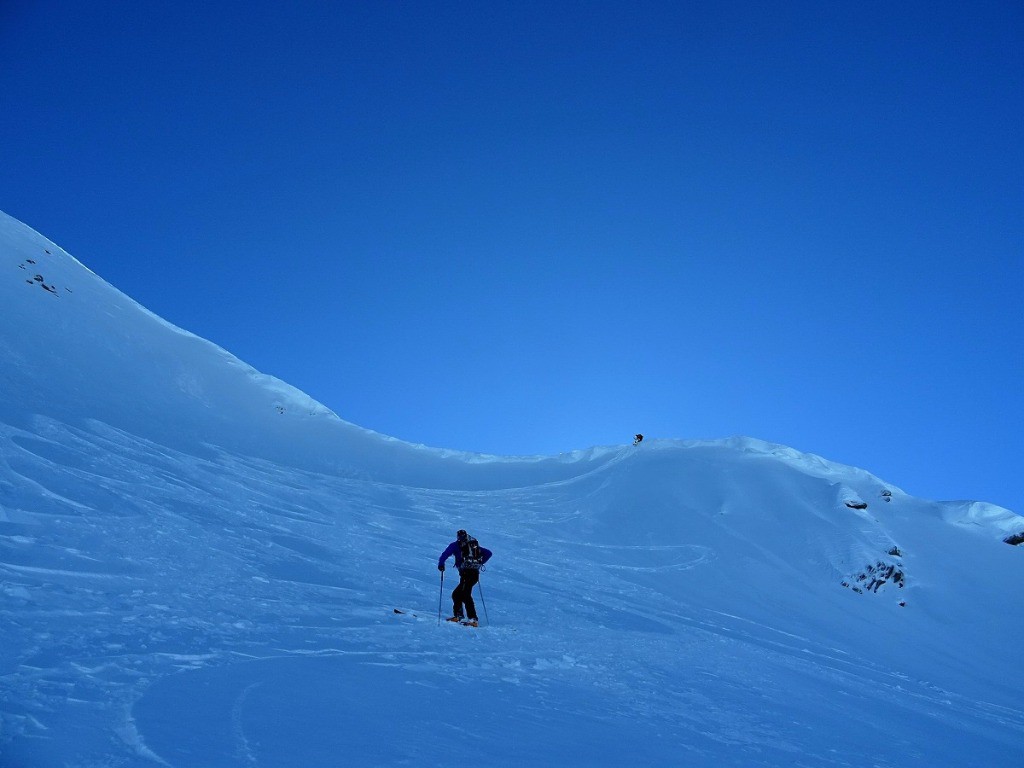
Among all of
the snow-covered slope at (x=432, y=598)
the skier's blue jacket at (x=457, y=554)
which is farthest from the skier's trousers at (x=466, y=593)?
the snow-covered slope at (x=432, y=598)

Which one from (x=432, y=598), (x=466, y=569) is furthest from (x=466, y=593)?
(x=432, y=598)

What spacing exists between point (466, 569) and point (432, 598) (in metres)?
1.05

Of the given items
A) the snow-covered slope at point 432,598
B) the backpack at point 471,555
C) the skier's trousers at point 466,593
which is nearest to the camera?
the snow-covered slope at point 432,598

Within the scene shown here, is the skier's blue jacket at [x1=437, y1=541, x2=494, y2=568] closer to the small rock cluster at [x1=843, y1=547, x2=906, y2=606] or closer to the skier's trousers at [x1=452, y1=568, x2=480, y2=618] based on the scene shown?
the skier's trousers at [x1=452, y1=568, x2=480, y2=618]

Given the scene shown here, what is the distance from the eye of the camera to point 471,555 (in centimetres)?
1216

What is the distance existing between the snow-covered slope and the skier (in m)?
0.49

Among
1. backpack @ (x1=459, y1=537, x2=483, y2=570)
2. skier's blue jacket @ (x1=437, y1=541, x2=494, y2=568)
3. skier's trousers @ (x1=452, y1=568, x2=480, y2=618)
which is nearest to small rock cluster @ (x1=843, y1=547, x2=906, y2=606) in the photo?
skier's blue jacket @ (x1=437, y1=541, x2=494, y2=568)

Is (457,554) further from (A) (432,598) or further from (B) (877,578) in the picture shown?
(B) (877,578)

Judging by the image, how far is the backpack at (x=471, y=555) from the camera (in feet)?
39.4

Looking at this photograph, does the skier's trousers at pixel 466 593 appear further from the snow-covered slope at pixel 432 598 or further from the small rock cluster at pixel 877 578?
the small rock cluster at pixel 877 578

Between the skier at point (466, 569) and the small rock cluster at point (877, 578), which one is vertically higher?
the small rock cluster at point (877, 578)

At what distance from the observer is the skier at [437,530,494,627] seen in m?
11.3

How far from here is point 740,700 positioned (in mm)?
8617

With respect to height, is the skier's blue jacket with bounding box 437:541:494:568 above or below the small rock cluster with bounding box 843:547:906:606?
below
